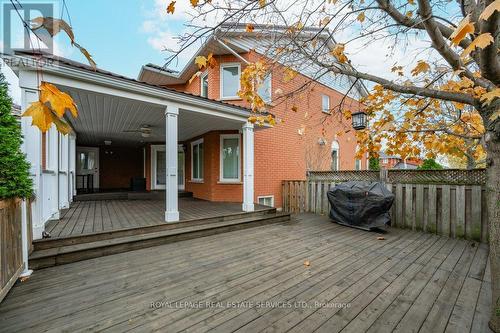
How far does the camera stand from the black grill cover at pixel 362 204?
5242mm

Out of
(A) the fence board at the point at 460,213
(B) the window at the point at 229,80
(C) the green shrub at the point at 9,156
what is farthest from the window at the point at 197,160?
(A) the fence board at the point at 460,213

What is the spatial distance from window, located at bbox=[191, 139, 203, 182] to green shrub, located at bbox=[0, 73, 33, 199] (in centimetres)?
611

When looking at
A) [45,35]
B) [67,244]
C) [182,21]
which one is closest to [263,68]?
[182,21]

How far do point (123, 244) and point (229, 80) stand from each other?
250 inches

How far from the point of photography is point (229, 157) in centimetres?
804

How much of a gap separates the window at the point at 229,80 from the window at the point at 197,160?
208 cm

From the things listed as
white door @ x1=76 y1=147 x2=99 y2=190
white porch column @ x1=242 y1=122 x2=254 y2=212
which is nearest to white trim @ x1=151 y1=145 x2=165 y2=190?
white door @ x1=76 y1=147 x2=99 y2=190

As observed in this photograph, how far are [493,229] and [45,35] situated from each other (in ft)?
12.2

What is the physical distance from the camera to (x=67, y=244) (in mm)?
3625

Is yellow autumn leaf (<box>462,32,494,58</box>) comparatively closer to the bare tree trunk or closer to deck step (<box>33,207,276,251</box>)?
the bare tree trunk

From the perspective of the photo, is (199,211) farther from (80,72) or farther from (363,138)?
(363,138)

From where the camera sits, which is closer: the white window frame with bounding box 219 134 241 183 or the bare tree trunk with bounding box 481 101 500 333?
the bare tree trunk with bounding box 481 101 500 333

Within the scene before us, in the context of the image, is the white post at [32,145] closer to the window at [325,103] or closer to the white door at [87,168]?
the white door at [87,168]

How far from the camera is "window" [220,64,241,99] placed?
814cm
